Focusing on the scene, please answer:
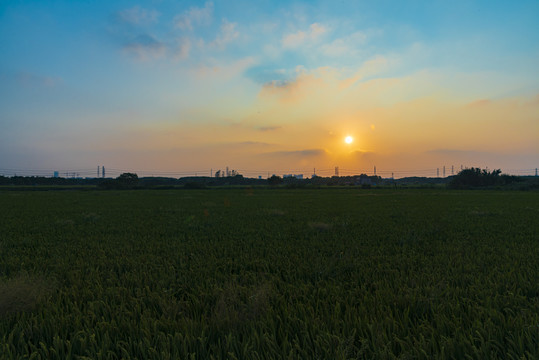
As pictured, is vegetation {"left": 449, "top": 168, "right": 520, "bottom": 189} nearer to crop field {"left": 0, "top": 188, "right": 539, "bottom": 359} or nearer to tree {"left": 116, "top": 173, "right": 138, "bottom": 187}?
crop field {"left": 0, "top": 188, "right": 539, "bottom": 359}

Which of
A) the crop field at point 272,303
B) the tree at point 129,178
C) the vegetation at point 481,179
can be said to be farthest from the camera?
the tree at point 129,178

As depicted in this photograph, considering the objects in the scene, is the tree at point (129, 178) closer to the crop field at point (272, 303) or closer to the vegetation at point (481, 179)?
the crop field at point (272, 303)

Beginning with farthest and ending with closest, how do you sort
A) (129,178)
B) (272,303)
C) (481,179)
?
1. (129,178)
2. (481,179)
3. (272,303)

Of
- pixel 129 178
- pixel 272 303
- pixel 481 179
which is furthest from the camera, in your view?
pixel 129 178

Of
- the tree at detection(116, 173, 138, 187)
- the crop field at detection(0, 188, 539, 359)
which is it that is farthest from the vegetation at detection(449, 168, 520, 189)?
the tree at detection(116, 173, 138, 187)

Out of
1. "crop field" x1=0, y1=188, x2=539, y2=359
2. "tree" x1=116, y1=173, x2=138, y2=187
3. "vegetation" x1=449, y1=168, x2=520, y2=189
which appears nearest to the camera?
"crop field" x1=0, y1=188, x2=539, y2=359

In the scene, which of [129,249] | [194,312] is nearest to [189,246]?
[129,249]

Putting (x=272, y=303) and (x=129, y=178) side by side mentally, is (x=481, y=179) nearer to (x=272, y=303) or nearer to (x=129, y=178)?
(x=272, y=303)

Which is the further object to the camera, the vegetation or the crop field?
the vegetation

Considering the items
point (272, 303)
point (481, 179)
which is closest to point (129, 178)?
point (272, 303)

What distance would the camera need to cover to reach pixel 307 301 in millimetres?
3160

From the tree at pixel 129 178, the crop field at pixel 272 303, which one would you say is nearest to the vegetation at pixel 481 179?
the crop field at pixel 272 303

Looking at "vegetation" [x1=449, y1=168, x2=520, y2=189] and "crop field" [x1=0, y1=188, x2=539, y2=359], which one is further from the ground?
"vegetation" [x1=449, y1=168, x2=520, y2=189]

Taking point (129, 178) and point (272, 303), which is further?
Answer: point (129, 178)
